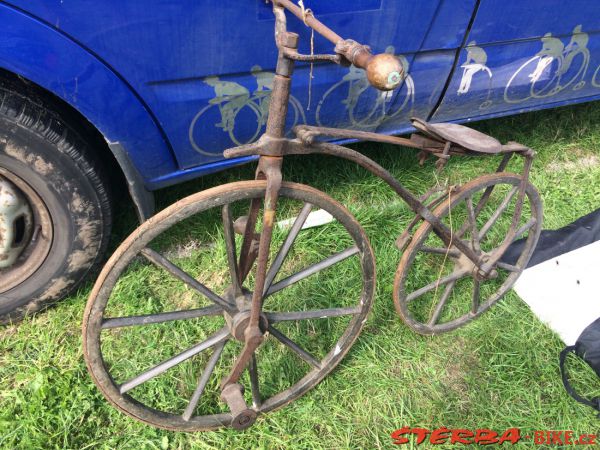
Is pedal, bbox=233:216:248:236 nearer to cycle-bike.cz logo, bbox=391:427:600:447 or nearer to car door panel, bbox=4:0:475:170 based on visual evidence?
car door panel, bbox=4:0:475:170

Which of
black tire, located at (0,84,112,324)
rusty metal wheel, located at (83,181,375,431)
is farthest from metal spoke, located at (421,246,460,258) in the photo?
black tire, located at (0,84,112,324)

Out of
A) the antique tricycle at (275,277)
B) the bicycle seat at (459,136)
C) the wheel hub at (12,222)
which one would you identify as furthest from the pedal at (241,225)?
the wheel hub at (12,222)

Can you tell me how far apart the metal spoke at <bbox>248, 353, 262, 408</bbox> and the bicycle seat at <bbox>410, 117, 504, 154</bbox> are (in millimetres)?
942

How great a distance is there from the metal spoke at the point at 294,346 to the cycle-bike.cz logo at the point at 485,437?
0.43 m

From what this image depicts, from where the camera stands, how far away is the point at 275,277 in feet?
6.58

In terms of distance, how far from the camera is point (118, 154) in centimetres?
172

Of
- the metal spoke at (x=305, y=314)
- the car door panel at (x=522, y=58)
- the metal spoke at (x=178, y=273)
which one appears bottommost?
the metal spoke at (x=305, y=314)

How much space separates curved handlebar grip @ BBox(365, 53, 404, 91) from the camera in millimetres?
1187

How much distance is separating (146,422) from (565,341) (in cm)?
182

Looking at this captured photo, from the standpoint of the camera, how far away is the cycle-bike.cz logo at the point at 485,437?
1947mm

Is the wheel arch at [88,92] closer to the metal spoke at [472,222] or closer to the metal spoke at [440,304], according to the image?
the metal spoke at [472,222]

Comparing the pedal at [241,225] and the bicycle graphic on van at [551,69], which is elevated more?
the bicycle graphic on van at [551,69]

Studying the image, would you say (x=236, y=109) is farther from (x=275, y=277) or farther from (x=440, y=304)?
(x=440, y=304)

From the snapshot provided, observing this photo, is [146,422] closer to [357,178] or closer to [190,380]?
[190,380]
